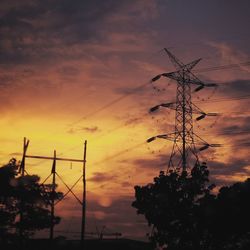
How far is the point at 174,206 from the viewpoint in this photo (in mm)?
58219

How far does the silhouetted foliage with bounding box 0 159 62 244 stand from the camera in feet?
221

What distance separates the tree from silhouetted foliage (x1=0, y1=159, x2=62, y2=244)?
53.6 feet

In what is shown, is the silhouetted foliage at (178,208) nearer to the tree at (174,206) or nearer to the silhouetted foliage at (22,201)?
the tree at (174,206)

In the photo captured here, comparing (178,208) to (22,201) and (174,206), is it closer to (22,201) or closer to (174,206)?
(174,206)

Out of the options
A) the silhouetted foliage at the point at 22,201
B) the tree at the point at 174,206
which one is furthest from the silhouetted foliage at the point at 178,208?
the silhouetted foliage at the point at 22,201

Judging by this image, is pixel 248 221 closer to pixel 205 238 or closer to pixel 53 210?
pixel 205 238

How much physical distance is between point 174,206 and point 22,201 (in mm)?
21942

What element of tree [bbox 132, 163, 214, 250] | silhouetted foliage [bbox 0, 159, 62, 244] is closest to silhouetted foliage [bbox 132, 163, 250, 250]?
tree [bbox 132, 163, 214, 250]

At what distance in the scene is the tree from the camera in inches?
2231

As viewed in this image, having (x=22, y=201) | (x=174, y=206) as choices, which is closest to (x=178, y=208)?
(x=174, y=206)

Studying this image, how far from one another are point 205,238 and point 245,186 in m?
14.8

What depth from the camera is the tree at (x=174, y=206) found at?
5666 cm

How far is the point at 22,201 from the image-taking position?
6862cm

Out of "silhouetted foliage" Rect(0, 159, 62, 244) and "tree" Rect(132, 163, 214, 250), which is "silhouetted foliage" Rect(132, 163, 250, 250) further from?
"silhouetted foliage" Rect(0, 159, 62, 244)
